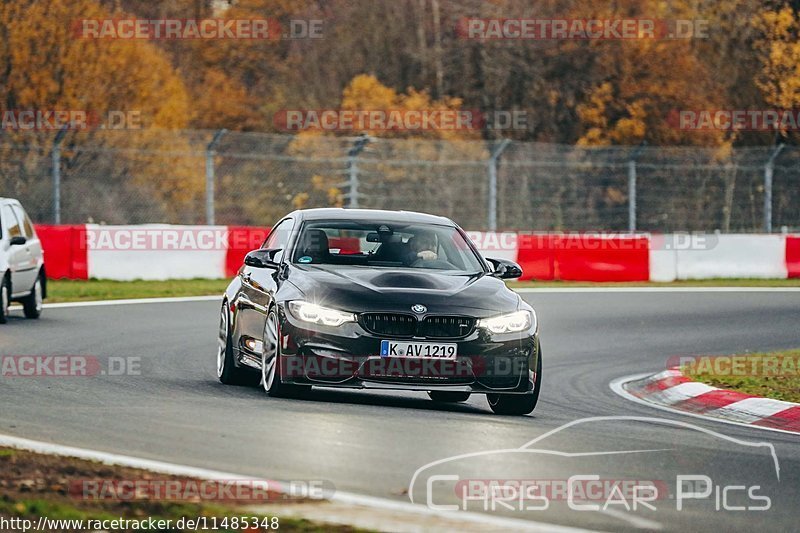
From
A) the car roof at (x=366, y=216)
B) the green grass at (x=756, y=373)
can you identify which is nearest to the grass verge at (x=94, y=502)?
the car roof at (x=366, y=216)

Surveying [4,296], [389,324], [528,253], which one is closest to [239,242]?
[528,253]

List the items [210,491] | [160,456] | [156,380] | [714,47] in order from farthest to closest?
[714,47] → [156,380] → [160,456] → [210,491]

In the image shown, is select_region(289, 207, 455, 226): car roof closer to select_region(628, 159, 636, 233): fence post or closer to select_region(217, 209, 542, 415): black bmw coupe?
select_region(217, 209, 542, 415): black bmw coupe

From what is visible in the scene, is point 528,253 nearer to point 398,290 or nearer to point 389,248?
point 389,248

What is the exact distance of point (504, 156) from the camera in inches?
1368

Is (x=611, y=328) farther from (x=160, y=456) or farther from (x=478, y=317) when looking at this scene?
(x=160, y=456)

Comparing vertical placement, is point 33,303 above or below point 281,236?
below

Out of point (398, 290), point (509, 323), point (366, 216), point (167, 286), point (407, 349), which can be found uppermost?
point (366, 216)

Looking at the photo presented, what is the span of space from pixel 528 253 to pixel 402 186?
5.45 m

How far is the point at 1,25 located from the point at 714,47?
22.4 m

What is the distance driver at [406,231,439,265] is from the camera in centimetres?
1128

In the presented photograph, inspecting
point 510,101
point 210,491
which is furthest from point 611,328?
point 510,101

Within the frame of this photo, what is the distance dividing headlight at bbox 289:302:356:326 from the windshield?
89 centimetres

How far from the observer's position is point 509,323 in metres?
10.4
